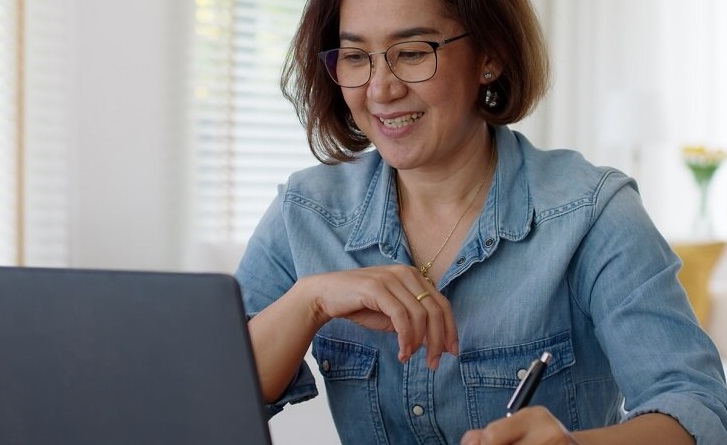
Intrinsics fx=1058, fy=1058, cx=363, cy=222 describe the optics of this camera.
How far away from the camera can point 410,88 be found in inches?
55.6

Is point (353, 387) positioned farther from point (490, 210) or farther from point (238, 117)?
point (238, 117)

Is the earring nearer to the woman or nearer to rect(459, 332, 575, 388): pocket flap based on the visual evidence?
the woman

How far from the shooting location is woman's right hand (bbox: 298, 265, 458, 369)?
3.83 ft

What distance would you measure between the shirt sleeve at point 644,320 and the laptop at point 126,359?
1.84ft

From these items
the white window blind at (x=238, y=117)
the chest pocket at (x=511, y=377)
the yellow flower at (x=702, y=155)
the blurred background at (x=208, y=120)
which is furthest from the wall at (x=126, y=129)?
the chest pocket at (x=511, y=377)

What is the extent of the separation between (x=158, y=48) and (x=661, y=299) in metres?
3.63

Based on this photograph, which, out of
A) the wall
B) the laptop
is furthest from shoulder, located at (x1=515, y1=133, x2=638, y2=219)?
the wall

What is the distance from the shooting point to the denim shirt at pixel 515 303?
125 cm

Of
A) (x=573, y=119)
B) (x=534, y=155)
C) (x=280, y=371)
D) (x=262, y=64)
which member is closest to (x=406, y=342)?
(x=280, y=371)

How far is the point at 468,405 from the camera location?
140cm

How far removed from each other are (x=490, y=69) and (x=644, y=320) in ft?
1.47

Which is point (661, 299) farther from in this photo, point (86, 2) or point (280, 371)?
point (86, 2)

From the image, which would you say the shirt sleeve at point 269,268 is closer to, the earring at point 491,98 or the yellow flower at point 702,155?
the earring at point 491,98

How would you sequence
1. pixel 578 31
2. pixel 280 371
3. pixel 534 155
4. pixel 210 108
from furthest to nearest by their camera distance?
pixel 578 31 → pixel 210 108 → pixel 534 155 → pixel 280 371
